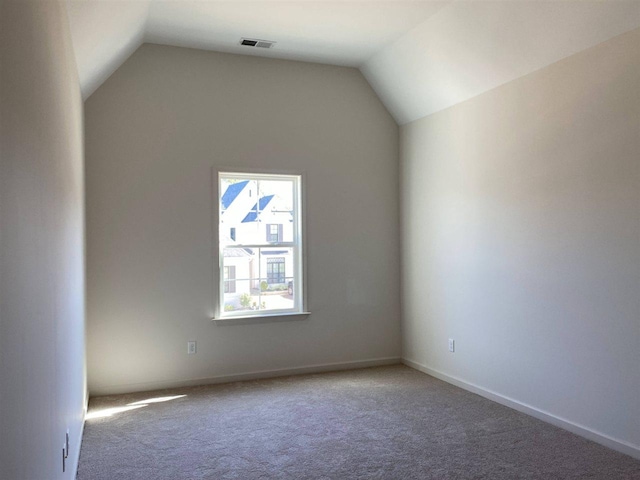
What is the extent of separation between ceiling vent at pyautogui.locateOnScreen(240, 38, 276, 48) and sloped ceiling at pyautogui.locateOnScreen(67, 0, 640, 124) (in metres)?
0.09

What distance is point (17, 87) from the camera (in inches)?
56.1

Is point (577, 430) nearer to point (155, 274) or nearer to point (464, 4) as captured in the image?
point (464, 4)

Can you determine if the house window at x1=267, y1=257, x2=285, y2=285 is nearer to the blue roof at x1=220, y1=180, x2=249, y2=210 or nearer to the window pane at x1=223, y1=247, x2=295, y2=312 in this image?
the window pane at x1=223, y1=247, x2=295, y2=312

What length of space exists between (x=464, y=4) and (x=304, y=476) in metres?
3.30

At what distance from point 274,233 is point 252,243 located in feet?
0.79

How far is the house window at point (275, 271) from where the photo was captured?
5.25m

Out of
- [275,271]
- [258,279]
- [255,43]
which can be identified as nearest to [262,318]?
[258,279]

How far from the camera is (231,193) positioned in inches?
201

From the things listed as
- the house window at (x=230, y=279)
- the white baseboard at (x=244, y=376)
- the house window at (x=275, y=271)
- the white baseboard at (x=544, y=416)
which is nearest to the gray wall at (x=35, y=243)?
the white baseboard at (x=244, y=376)

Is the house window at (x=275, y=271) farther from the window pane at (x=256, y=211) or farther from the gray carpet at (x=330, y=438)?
the gray carpet at (x=330, y=438)

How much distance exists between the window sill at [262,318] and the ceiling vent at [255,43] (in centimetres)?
243

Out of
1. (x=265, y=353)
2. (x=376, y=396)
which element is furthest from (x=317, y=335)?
(x=376, y=396)

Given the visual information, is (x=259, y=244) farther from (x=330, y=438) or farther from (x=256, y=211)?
(x=330, y=438)

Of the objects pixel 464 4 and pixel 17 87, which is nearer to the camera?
pixel 17 87
